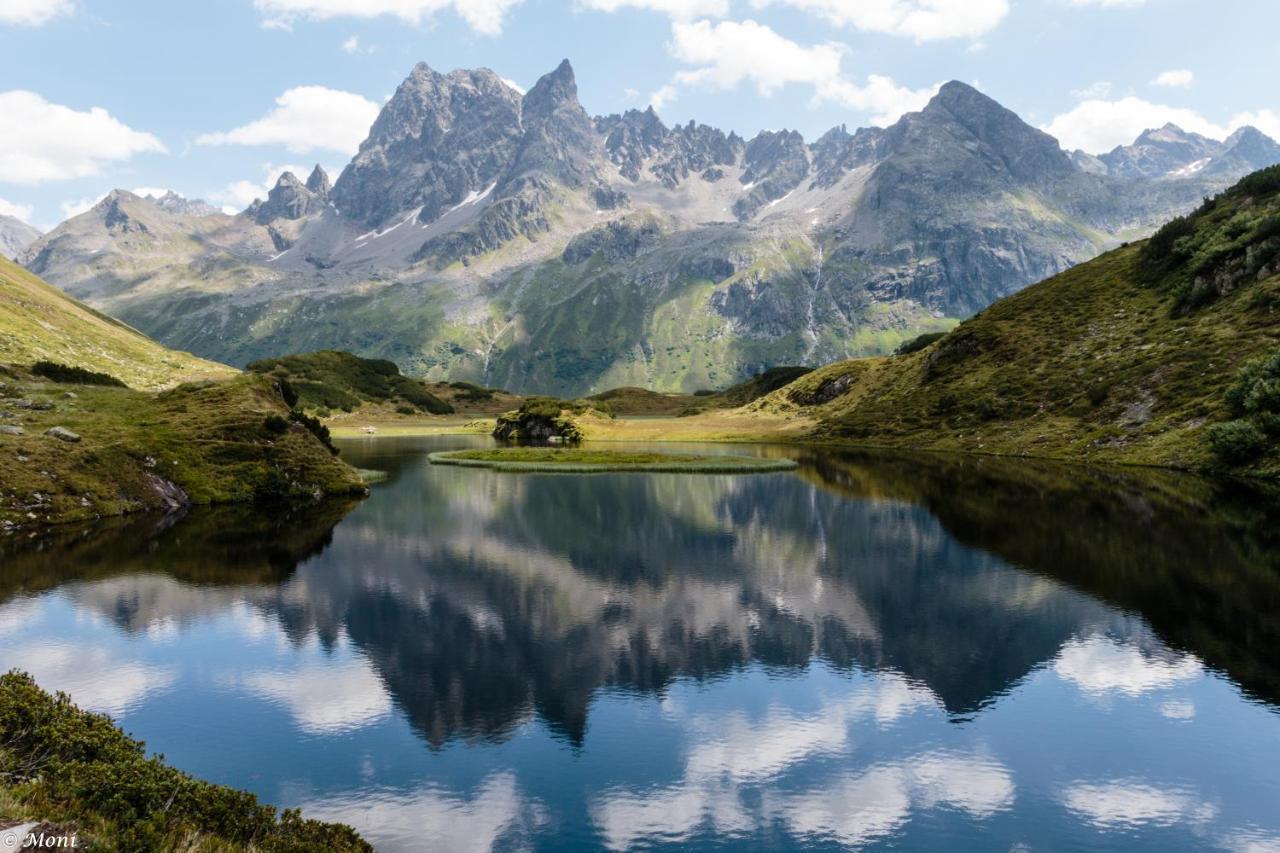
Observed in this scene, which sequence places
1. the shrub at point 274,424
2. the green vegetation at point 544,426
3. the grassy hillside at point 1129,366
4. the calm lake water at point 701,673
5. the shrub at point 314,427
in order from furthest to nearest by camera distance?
1. the green vegetation at point 544,426
2. the grassy hillside at point 1129,366
3. the shrub at point 314,427
4. the shrub at point 274,424
5. the calm lake water at point 701,673

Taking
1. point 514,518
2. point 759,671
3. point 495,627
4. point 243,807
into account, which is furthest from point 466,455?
point 243,807

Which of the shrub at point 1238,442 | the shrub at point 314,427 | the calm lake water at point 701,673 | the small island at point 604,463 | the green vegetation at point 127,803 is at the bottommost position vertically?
the calm lake water at point 701,673

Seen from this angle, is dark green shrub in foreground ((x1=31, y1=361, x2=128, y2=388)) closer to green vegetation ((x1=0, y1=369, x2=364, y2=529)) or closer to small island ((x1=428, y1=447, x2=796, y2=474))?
green vegetation ((x1=0, y1=369, x2=364, y2=529))

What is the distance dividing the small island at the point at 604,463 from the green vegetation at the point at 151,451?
33.0m

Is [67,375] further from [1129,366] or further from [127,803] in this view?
[1129,366]

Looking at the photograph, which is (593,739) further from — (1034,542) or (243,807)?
(1034,542)

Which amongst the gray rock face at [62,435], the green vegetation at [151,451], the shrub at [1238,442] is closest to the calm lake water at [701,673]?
the green vegetation at [151,451]

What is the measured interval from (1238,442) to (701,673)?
88.2 metres

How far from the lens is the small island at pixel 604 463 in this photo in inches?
4284

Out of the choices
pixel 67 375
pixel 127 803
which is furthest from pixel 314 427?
pixel 127 803

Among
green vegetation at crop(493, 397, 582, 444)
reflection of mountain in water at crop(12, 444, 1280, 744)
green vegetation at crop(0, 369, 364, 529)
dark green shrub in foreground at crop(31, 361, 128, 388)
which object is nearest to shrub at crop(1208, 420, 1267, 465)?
reflection of mountain in water at crop(12, 444, 1280, 744)

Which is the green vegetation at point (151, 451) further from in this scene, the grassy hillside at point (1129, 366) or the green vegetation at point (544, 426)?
the grassy hillside at point (1129, 366)

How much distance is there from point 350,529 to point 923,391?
136945mm

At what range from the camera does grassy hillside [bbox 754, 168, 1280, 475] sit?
95.0 meters
